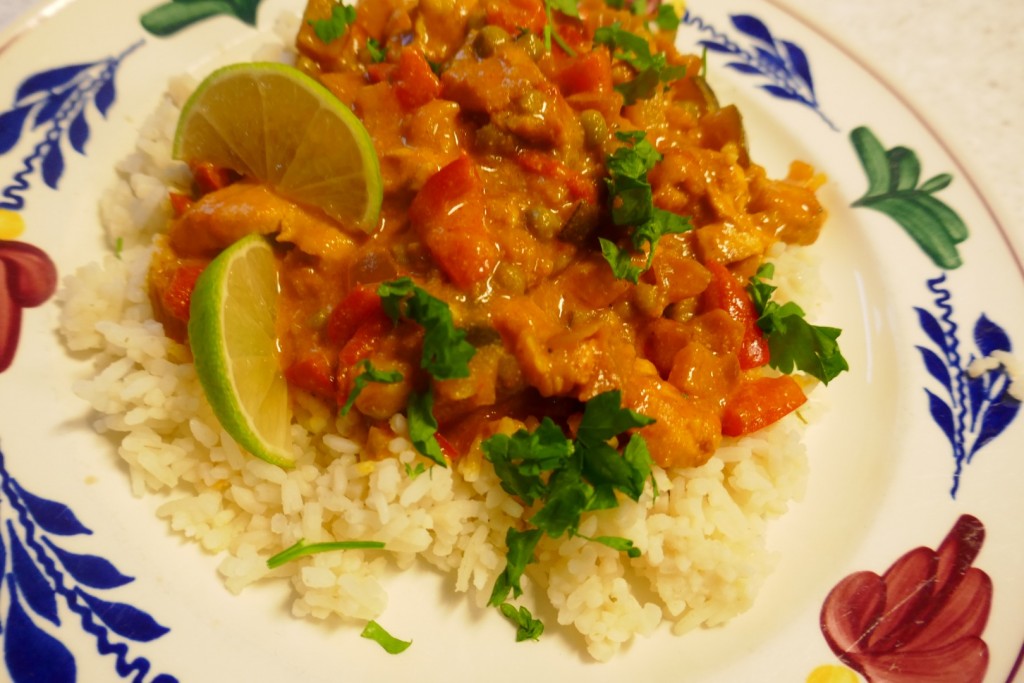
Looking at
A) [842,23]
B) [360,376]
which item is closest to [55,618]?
[360,376]

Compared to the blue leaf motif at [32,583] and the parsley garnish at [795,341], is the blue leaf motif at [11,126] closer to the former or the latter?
the blue leaf motif at [32,583]

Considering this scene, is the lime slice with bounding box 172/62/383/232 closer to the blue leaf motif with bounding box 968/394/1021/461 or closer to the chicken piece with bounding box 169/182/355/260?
the chicken piece with bounding box 169/182/355/260

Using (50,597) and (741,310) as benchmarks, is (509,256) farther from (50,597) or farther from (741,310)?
(50,597)

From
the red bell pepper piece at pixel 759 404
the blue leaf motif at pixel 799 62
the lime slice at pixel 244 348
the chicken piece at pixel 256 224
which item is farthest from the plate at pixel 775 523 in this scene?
the chicken piece at pixel 256 224

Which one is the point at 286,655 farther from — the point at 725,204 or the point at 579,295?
the point at 725,204

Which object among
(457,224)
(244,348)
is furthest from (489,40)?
(244,348)

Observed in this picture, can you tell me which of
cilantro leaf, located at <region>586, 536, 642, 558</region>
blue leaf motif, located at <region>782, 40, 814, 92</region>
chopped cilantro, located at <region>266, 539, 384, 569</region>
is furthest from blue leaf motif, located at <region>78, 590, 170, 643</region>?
blue leaf motif, located at <region>782, 40, 814, 92</region>
